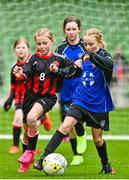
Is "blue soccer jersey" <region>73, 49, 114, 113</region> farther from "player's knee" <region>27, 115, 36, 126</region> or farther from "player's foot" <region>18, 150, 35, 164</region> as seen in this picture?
"player's foot" <region>18, 150, 35, 164</region>

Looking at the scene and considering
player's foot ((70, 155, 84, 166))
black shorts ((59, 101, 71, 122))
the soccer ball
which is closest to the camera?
the soccer ball

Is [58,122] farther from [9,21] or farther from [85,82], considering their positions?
[85,82]

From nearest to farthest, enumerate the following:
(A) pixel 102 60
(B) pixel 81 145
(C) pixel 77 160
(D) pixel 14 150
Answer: (A) pixel 102 60, (C) pixel 77 160, (B) pixel 81 145, (D) pixel 14 150

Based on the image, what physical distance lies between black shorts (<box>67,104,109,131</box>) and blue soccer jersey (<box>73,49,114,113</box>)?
0.05 m

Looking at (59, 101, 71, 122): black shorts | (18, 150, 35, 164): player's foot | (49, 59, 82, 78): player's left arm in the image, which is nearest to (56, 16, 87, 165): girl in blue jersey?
(59, 101, 71, 122): black shorts

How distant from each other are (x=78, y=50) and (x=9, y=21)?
6.88 metres

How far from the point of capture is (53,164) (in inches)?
342

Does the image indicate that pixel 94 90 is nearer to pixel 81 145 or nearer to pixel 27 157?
pixel 27 157

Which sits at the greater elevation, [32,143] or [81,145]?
[32,143]

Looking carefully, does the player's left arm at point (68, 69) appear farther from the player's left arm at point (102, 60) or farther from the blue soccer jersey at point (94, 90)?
the player's left arm at point (102, 60)

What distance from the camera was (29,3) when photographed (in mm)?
16094

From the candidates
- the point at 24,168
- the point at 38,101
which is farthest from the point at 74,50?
the point at 24,168

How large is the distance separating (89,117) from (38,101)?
0.72 meters

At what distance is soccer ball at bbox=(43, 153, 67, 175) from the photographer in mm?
8703
